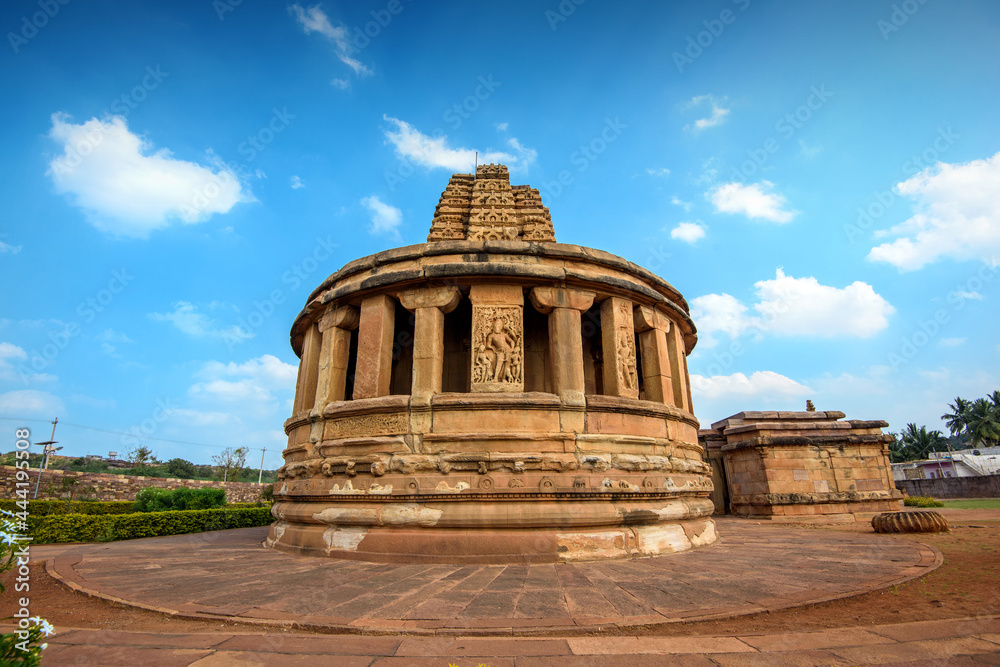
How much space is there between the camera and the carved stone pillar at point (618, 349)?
8.13 metres

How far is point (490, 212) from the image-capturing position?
1134cm

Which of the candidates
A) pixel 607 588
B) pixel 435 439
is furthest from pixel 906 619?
pixel 435 439

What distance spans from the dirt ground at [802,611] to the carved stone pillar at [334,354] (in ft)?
13.2

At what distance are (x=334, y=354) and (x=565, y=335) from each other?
13.4ft

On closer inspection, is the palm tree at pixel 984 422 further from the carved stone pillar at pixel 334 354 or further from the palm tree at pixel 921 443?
the carved stone pillar at pixel 334 354

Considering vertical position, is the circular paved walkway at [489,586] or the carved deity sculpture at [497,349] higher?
the carved deity sculpture at [497,349]

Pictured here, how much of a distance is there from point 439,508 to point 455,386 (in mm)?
2771

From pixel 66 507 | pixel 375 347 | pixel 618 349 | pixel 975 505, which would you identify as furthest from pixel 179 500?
pixel 975 505

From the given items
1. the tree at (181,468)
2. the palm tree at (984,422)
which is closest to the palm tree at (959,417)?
the palm tree at (984,422)

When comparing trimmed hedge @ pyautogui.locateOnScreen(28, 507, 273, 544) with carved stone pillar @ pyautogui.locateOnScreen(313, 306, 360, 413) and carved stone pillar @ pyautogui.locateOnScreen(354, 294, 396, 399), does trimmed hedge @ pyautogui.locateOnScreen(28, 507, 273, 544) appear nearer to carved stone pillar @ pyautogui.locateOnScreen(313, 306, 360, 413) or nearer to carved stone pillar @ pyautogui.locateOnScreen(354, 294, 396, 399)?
carved stone pillar @ pyautogui.locateOnScreen(313, 306, 360, 413)

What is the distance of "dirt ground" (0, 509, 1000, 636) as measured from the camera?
11.9 feet

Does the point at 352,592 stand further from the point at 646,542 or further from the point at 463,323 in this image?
the point at 463,323

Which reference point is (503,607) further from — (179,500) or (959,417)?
(959,417)

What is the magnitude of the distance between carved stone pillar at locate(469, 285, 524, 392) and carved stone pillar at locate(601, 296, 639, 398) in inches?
63.7
